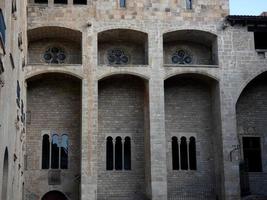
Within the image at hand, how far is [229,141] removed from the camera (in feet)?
83.3

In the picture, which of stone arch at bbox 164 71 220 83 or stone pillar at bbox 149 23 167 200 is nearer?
stone pillar at bbox 149 23 167 200

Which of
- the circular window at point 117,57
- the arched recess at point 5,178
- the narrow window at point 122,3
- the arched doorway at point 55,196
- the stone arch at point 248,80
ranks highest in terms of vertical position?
the narrow window at point 122,3

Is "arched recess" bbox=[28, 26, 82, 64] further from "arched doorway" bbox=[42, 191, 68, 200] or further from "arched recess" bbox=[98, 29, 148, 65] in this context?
"arched doorway" bbox=[42, 191, 68, 200]

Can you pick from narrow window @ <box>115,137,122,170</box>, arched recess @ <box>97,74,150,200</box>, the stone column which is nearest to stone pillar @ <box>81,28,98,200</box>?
arched recess @ <box>97,74,150,200</box>

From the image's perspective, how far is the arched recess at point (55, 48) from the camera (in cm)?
2653

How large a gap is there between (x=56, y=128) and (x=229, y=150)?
29.5ft

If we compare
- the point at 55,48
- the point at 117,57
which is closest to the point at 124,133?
the point at 117,57

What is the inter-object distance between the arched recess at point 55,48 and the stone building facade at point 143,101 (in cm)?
5

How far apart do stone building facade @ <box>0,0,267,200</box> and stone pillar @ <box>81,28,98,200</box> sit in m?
0.05

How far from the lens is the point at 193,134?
26797 millimetres

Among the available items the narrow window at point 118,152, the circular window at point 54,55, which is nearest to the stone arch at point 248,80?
the narrow window at point 118,152

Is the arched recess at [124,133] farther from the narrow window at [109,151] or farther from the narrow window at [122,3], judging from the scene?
the narrow window at [122,3]

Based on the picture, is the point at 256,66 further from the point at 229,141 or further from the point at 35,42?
the point at 35,42

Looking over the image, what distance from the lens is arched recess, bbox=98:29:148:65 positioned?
2700 centimetres
